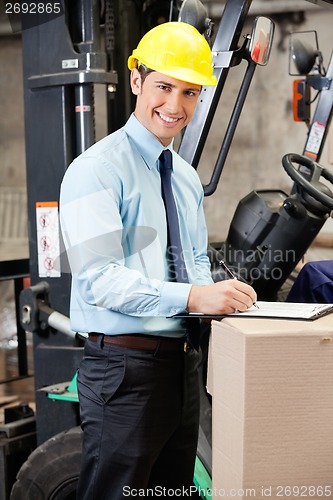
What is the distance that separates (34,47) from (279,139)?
16.6 ft

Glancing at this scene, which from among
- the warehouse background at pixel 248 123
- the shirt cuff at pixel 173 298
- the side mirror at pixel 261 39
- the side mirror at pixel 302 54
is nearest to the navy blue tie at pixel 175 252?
the shirt cuff at pixel 173 298

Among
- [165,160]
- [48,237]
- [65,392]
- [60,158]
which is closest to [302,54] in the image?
[60,158]

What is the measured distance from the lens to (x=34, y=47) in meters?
3.12

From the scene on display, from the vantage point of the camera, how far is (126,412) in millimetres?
2111

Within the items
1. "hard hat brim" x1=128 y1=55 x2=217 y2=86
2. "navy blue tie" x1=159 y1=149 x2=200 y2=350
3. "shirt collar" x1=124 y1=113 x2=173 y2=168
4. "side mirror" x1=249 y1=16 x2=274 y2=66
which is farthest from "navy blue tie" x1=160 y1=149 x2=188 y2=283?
"side mirror" x1=249 y1=16 x2=274 y2=66

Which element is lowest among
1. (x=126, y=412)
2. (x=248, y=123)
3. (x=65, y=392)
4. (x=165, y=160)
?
(x=65, y=392)

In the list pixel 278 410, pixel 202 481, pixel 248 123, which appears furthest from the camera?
pixel 248 123

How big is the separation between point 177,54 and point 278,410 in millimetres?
1049

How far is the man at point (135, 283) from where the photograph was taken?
200cm

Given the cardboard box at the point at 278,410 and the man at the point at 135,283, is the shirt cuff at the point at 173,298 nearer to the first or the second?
the man at the point at 135,283

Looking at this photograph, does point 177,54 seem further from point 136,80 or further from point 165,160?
point 165,160

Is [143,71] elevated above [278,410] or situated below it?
above

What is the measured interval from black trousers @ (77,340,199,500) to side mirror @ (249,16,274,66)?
5.07 feet

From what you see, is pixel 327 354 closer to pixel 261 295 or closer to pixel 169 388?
pixel 169 388
